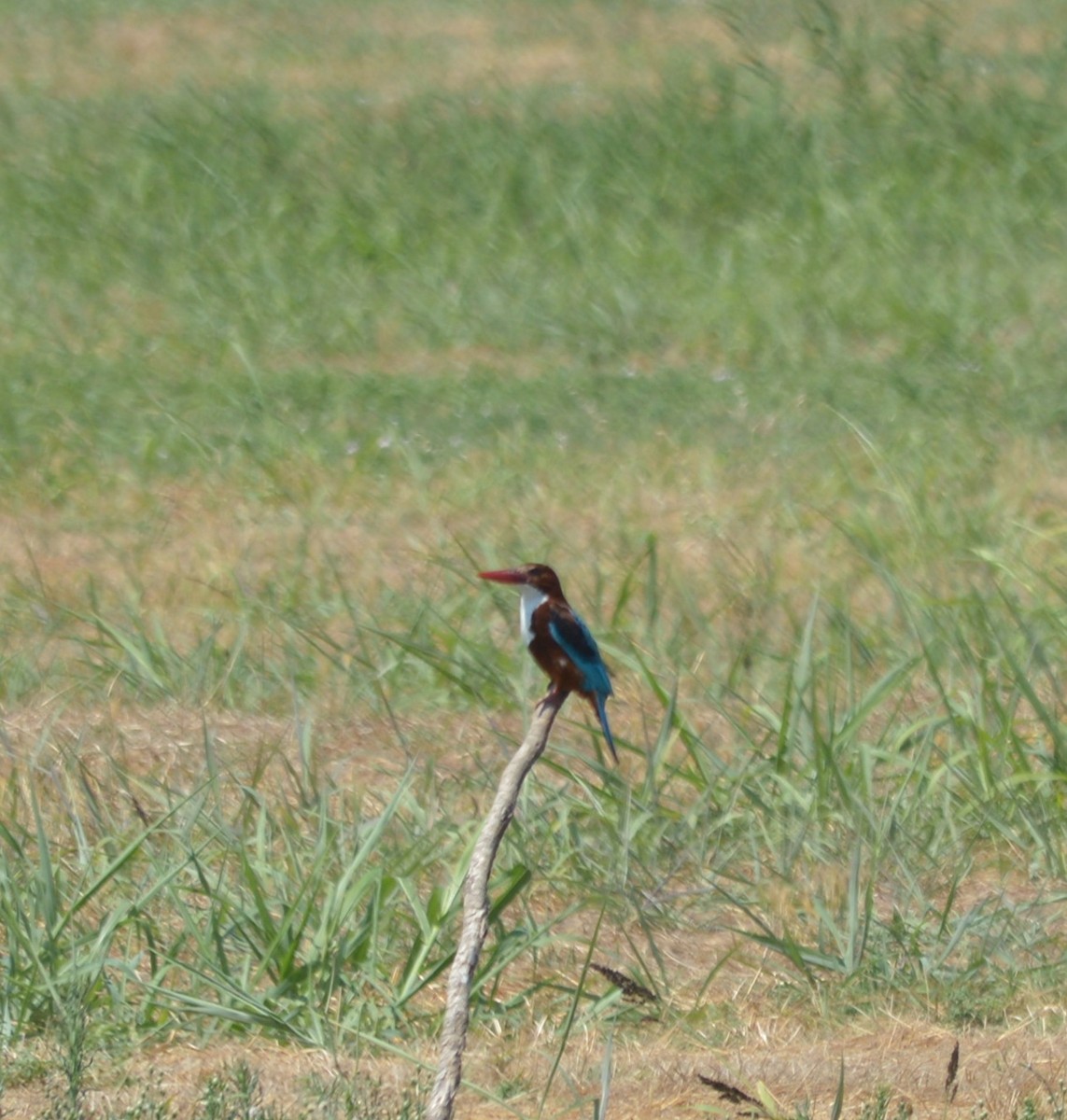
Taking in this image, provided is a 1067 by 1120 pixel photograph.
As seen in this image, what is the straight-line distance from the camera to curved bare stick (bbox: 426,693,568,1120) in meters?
2.51

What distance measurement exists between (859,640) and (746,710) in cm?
53

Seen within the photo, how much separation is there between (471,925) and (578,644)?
1.58 feet

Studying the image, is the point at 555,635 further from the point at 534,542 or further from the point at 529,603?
the point at 534,542

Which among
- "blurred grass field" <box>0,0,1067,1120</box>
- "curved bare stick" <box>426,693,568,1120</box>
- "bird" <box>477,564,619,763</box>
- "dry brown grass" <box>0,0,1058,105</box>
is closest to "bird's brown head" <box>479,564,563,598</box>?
"bird" <box>477,564,619,763</box>

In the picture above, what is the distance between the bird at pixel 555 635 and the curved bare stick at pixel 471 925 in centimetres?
18

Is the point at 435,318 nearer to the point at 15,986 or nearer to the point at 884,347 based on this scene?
the point at 884,347

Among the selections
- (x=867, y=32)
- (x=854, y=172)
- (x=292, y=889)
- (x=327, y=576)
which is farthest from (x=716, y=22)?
(x=292, y=889)

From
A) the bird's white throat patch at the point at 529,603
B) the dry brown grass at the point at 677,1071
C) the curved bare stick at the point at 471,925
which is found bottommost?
the dry brown grass at the point at 677,1071

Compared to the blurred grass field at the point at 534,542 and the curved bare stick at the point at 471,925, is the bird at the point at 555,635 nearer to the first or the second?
the curved bare stick at the point at 471,925

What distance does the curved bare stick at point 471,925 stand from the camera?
2514 mm

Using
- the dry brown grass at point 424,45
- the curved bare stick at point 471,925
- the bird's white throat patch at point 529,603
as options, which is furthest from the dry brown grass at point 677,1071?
the dry brown grass at point 424,45

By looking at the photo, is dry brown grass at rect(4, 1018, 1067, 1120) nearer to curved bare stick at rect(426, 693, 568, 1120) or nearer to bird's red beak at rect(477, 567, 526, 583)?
curved bare stick at rect(426, 693, 568, 1120)

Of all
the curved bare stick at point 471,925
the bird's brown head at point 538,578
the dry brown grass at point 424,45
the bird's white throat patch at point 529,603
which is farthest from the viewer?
the dry brown grass at point 424,45

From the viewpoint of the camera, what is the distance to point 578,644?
2.85 meters
